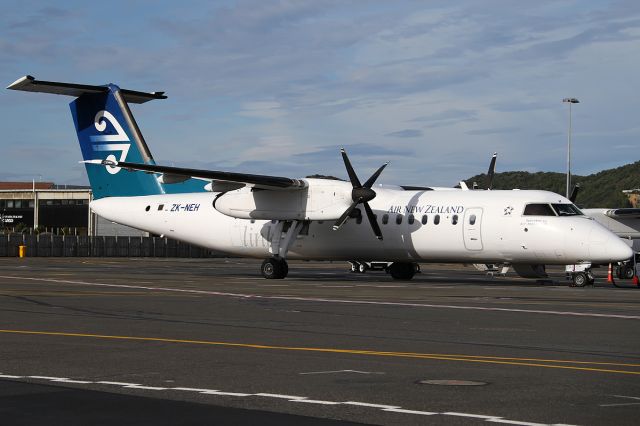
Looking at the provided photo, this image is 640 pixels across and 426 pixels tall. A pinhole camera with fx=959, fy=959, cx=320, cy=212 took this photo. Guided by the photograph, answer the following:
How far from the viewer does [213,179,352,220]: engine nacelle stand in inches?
1528

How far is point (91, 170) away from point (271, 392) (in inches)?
1466

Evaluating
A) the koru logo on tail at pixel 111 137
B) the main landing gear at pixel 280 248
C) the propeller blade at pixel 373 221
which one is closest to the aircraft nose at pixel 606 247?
the propeller blade at pixel 373 221

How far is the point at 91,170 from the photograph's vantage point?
45938 mm

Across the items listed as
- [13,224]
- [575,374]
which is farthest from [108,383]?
[13,224]

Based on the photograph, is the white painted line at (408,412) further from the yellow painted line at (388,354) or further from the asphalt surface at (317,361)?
the yellow painted line at (388,354)

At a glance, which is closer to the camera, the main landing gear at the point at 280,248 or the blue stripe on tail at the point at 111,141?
the main landing gear at the point at 280,248

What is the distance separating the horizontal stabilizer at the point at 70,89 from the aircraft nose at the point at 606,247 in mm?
23319

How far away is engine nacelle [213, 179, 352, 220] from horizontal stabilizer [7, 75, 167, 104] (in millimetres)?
9190

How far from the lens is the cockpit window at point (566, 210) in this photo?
114 feet

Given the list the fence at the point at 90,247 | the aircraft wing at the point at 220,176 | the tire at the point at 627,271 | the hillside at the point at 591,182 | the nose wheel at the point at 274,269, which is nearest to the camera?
the aircraft wing at the point at 220,176

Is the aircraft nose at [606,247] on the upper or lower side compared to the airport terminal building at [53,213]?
lower

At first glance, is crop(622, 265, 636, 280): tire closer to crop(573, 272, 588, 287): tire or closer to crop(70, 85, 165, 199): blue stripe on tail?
crop(573, 272, 588, 287): tire

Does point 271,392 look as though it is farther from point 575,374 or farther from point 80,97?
point 80,97

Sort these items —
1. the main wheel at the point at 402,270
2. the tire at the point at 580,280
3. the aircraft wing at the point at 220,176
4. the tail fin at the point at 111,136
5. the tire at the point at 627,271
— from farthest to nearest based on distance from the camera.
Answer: the tail fin at the point at 111,136
the tire at the point at 627,271
the main wheel at the point at 402,270
the aircraft wing at the point at 220,176
the tire at the point at 580,280
